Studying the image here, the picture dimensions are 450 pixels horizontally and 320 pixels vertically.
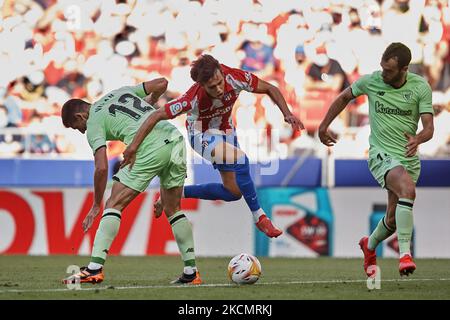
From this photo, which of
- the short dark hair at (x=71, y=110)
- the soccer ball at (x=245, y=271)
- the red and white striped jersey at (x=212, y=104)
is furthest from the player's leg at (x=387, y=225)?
the short dark hair at (x=71, y=110)

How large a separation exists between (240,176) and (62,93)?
595 centimetres

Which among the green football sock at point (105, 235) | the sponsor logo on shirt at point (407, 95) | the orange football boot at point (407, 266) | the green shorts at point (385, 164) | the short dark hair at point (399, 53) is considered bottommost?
the orange football boot at point (407, 266)

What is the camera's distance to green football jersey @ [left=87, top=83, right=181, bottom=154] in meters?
8.02

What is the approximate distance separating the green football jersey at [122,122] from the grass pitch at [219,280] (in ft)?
3.82

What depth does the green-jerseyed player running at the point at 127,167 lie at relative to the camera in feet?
26.0

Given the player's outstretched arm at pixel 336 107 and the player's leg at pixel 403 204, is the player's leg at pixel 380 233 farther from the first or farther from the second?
the player's outstretched arm at pixel 336 107

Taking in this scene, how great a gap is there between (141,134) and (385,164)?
6.74 feet

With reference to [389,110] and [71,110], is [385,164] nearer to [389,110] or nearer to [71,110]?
[389,110]

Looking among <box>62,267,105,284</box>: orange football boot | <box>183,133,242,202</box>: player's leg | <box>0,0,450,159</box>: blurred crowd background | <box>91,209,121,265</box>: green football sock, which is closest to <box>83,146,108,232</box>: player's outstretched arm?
<box>91,209,121,265</box>: green football sock

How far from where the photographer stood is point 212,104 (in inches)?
357

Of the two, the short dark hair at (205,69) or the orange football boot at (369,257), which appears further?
the orange football boot at (369,257)

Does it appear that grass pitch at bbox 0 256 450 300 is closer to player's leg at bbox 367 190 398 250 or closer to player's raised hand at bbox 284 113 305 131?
player's leg at bbox 367 190 398 250
